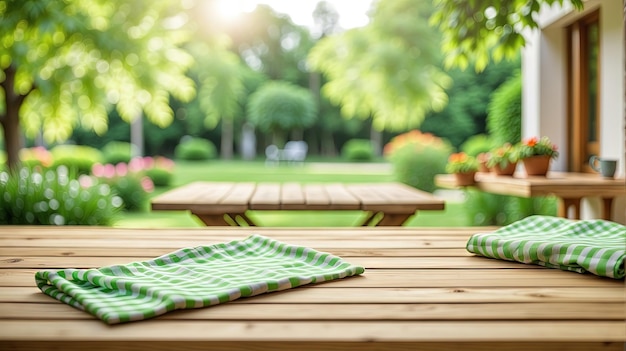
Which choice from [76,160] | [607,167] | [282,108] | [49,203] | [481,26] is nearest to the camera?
[481,26]

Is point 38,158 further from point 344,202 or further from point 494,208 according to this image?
point 344,202

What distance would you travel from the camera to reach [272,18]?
103 ft

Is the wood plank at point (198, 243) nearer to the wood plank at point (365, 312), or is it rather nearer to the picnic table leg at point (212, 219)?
the wood plank at point (365, 312)

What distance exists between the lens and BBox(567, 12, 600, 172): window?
508 cm

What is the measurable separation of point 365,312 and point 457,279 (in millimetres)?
385

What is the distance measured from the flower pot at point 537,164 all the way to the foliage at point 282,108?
20016 millimetres

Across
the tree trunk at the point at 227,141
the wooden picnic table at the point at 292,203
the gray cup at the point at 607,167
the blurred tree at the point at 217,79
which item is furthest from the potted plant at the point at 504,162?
the tree trunk at the point at 227,141

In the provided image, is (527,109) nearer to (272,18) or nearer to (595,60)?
(595,60)

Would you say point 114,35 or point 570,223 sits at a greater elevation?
point 114,35

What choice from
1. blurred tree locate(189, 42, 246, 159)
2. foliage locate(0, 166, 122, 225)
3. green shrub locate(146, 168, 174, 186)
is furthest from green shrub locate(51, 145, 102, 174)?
blurred tree locate(189, 42, 246, 159)

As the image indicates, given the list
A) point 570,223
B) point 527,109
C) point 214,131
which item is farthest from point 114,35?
point 214,131

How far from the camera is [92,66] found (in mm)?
6844

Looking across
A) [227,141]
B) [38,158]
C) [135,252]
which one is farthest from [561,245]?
[227,141]

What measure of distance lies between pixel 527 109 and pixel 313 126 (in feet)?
78.9
